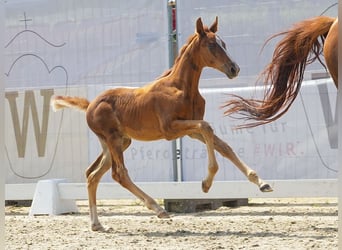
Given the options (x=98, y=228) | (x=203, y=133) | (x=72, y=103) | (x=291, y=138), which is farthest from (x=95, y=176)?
(x=291, y=138)

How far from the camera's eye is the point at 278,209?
335 inches

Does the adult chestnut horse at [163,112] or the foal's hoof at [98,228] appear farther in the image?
the foal's hoof at [98,228]

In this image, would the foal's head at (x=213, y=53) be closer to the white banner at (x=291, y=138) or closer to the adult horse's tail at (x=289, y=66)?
the adult horse's tail at (x=289, y=66)

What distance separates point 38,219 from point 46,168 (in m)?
1.28

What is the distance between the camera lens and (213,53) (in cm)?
661

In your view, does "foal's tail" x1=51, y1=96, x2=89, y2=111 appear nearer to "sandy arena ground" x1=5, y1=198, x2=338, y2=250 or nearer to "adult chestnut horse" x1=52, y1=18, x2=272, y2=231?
"adult chestnut horse" x1=52, y1=18, x2=272, y2=231

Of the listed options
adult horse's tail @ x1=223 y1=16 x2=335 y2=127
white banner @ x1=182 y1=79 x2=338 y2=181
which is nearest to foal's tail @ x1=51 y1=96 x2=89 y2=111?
white banner @ x1=182 y1=79 x2=338 y2=181

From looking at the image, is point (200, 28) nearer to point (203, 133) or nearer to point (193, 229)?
point (203, 133)

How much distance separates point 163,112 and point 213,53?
0.66 metres

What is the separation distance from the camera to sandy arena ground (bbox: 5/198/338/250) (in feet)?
19.0

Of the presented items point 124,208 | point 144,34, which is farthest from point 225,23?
point 124,208

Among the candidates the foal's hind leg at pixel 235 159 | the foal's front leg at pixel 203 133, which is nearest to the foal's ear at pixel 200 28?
the foal's front leg at pixel 203 133

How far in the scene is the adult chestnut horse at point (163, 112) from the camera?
21.2ft

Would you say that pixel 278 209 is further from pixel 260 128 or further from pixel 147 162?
pixel 147 162
